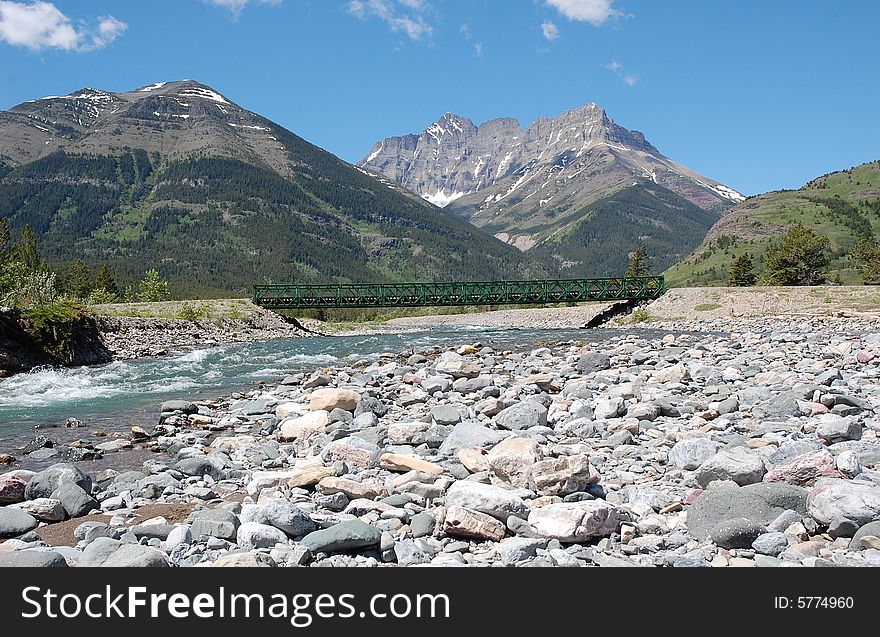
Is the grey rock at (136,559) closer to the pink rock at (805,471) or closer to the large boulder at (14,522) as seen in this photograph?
the large boulder at (14,522)

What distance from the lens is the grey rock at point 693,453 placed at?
297 inches

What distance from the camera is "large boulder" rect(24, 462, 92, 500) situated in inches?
302

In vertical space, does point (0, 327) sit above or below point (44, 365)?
above

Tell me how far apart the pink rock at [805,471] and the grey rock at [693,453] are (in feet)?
3.41

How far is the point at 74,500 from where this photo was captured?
735 cm

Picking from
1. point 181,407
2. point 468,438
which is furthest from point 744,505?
point 181,407

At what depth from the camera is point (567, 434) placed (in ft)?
33.2

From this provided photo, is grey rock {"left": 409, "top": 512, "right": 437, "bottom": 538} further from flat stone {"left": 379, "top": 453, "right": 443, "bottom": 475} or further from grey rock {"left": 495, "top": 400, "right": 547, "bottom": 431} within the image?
grey rock {"left": 495, "top": 400, "right": 547, "bottom": 431}

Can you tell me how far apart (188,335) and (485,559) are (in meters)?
43.6
